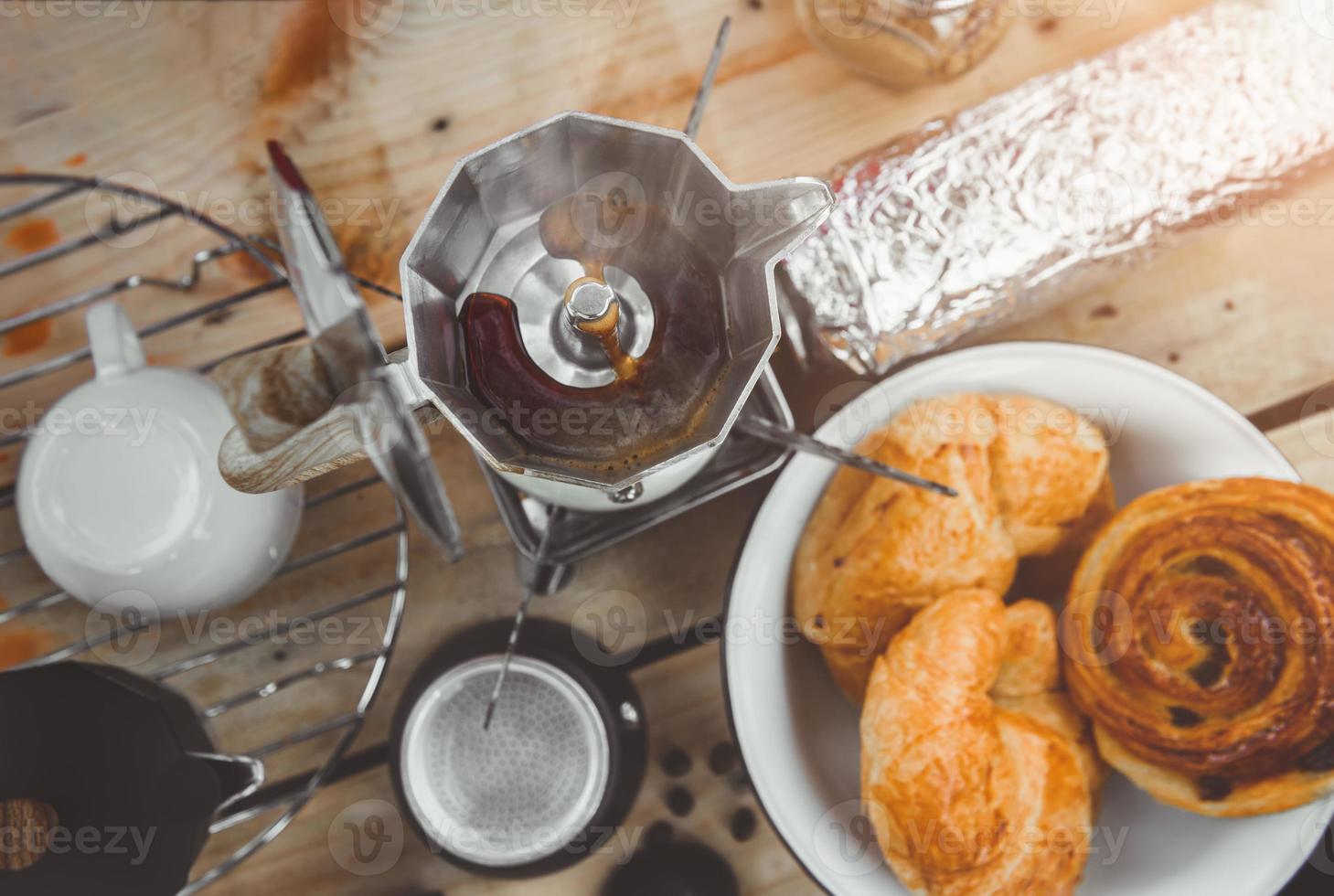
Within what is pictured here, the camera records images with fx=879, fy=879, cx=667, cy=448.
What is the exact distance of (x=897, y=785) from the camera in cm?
60

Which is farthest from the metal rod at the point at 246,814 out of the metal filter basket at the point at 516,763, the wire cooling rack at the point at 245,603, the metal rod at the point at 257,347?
the metal rod at the point at 257,347

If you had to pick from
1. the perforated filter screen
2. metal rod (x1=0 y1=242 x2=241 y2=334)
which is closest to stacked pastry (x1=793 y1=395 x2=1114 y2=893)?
the perforated filter screen

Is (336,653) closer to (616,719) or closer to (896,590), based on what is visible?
(616,719)

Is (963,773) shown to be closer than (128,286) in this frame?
Yes

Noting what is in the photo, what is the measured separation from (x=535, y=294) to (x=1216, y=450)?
1.75 ft

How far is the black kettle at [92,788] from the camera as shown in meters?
0.55

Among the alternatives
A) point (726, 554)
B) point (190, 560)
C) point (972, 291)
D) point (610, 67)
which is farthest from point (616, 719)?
point (610, 67)

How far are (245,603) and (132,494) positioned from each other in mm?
184

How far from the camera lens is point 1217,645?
2.09 ft

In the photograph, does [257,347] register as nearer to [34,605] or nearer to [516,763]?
[34,605]

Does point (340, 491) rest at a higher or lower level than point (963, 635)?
higher

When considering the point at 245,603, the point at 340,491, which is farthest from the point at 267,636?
the point at 340,491

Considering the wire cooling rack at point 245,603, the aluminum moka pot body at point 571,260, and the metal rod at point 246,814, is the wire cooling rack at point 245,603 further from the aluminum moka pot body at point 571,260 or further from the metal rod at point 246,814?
the aluminum moka pot body at point 571,260

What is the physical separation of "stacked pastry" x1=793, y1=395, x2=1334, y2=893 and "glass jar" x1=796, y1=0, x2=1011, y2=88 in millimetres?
341
